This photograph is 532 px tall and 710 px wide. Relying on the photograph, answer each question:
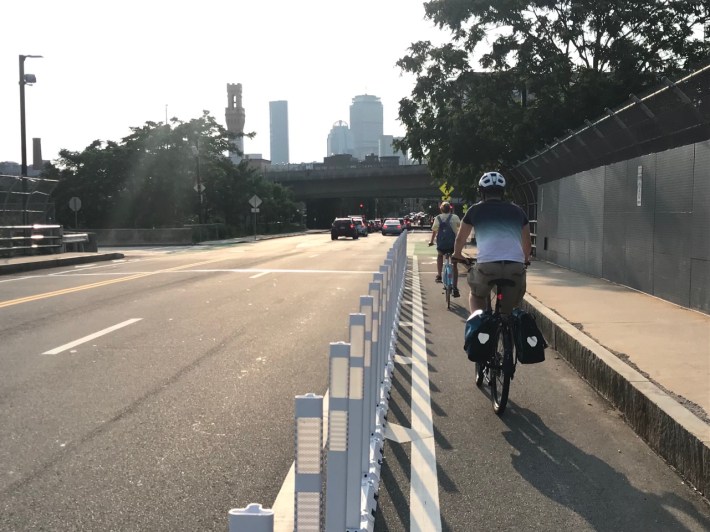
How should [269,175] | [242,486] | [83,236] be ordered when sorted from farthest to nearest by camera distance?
[269,175] → [83,236] → [242,486]

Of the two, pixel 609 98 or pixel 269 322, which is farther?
pixel 609 98

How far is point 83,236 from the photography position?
30.2 m

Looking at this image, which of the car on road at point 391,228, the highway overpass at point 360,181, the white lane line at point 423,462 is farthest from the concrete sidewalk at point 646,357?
the highway overpass at point 360,181

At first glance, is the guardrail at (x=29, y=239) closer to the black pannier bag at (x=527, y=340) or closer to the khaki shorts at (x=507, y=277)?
the khaki shorts at (x=507, y=277)

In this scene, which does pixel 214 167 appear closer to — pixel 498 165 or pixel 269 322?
pixel 498 165

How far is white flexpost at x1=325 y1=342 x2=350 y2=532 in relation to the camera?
9.65ft

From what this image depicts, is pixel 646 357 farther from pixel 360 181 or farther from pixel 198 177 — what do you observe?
pixel 360 181

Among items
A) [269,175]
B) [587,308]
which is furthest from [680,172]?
[269,175]

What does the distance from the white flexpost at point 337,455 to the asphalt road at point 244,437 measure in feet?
3.05

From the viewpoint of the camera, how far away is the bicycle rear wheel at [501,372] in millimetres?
5930

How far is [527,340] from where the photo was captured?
588 centimetres

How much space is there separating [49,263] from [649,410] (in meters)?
21.3

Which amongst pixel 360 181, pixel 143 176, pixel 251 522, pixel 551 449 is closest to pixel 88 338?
pixel 551 449

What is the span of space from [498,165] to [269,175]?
5380cm
